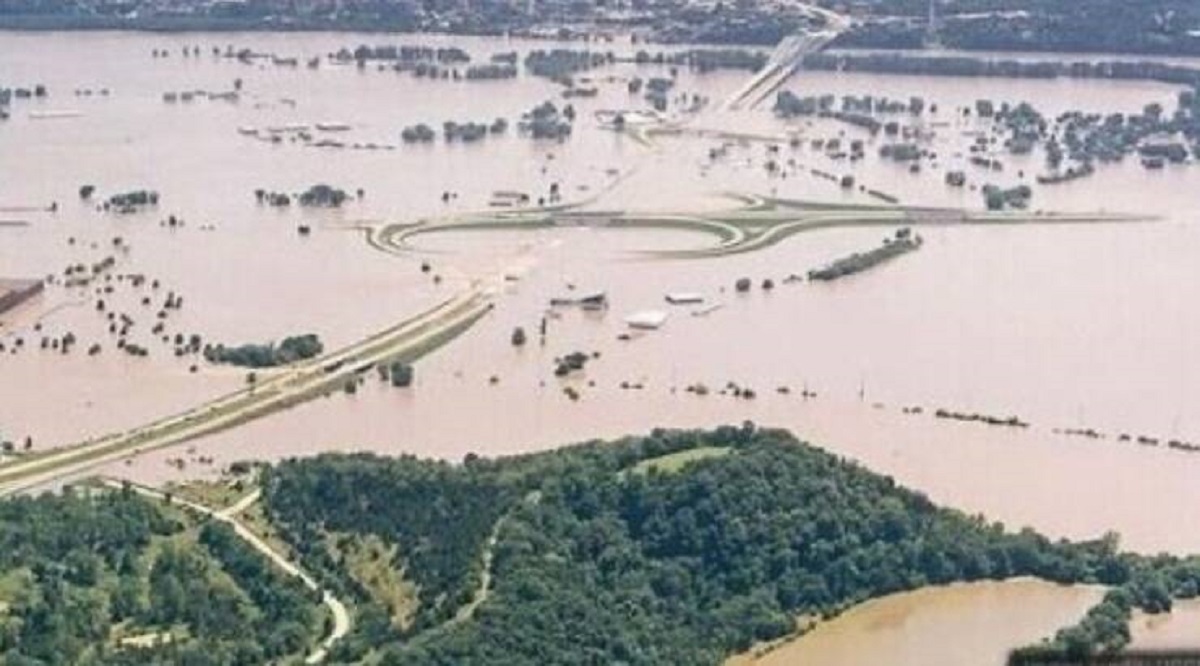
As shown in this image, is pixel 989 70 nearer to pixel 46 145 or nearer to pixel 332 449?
pixel 46 145

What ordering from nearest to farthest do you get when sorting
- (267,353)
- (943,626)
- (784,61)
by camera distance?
(943,626) < (267,353) < (784,61)

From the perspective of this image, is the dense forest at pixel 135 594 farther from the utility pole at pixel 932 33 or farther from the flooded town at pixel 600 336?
the utility pole at pixel 932 33

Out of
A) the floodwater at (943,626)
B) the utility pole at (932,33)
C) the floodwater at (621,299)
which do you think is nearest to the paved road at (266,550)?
the floodwater at (621,299)

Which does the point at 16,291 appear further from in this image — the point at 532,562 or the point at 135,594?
the point at 532,562

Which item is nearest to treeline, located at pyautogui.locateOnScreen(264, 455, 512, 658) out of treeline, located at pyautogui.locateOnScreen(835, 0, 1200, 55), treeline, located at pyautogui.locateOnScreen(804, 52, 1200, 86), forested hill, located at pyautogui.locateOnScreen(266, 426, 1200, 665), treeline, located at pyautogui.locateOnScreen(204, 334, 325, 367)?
forested hill, located at pyautogui.locateOnScreen(266, 426, 1200, 665)

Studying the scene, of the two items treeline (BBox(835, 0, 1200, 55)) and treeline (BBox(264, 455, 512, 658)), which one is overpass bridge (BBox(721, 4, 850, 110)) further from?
treeline (BBox(264, 455, 512, 658))

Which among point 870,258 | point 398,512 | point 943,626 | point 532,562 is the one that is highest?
point 532,562

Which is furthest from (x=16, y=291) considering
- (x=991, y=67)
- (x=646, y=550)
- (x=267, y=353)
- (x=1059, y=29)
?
(x=1059, y=29)
